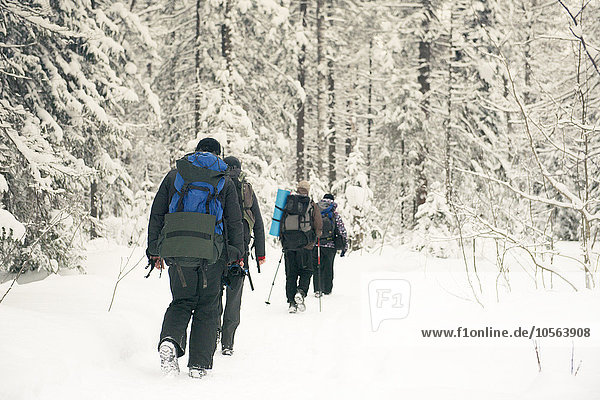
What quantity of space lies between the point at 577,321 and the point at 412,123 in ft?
47.6

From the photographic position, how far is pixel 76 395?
400 cm

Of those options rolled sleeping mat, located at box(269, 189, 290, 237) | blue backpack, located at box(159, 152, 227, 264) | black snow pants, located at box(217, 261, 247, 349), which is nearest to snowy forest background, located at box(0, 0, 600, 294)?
rolled sleeping mat, located at box(269, 189, 290, 237)

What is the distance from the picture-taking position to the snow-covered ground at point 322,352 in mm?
3984

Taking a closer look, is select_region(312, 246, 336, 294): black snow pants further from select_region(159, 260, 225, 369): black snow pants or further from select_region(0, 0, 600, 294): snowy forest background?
select_region(159, 260, 225, 369): black snow pants

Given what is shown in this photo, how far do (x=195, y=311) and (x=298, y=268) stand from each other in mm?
4232

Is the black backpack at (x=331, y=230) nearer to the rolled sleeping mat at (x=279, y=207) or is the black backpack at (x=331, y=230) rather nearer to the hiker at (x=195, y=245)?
the rolled sleeping mat at (x=279, y=207)

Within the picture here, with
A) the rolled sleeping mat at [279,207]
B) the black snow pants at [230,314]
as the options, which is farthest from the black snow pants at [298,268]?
the black snow pants at [230,314]

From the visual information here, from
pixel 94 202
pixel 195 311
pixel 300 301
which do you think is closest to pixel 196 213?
pixel 195 311

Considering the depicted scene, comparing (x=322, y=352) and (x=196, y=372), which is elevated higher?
(x=196, y=372)

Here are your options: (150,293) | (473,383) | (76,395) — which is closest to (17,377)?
(76,395)

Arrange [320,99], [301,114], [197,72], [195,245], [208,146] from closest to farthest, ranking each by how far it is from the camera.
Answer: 1. [195,245]
2. [208,146]
3. [197,72]
4. [320,99]
5. [301,114]

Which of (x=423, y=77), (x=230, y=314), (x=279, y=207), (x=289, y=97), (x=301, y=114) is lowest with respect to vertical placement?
(x=230, y=314)

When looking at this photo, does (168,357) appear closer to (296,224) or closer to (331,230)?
(296,224)

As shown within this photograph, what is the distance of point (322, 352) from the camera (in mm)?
6008
